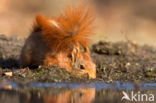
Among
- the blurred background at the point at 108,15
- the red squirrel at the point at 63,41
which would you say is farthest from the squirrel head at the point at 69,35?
the blurred background at the point at 108,15

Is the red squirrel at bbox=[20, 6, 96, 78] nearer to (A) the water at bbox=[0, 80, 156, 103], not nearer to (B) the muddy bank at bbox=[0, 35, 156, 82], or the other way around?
(B) the muddy bank at bbox=[0, 35, 156, 82]

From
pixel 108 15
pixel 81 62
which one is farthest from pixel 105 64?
pixel 108 15

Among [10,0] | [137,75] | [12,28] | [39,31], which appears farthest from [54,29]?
[10,0]

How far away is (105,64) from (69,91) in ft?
10.8

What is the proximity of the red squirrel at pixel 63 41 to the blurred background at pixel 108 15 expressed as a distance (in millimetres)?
7870

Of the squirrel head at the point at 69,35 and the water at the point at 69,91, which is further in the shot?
the squirrel head at the point at 69,35

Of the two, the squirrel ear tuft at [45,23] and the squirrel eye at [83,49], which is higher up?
the squirrel ear tuft at [45,23]

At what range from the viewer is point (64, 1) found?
23.7 meters

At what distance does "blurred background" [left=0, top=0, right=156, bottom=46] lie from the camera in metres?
21.7

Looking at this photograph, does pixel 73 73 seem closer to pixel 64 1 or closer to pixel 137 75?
pixel 137 75

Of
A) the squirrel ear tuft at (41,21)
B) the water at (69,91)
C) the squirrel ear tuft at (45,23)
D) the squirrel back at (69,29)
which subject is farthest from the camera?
the squirrel ear tuft at (41,21)

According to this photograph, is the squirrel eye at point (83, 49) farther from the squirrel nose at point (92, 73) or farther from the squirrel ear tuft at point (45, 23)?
the squirrel ear tuft at point (45, 23)

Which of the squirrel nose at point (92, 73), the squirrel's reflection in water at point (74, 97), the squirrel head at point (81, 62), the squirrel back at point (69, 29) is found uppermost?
the squirrel back at point (69, 29)

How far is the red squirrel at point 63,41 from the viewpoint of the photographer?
12406 millimetres
